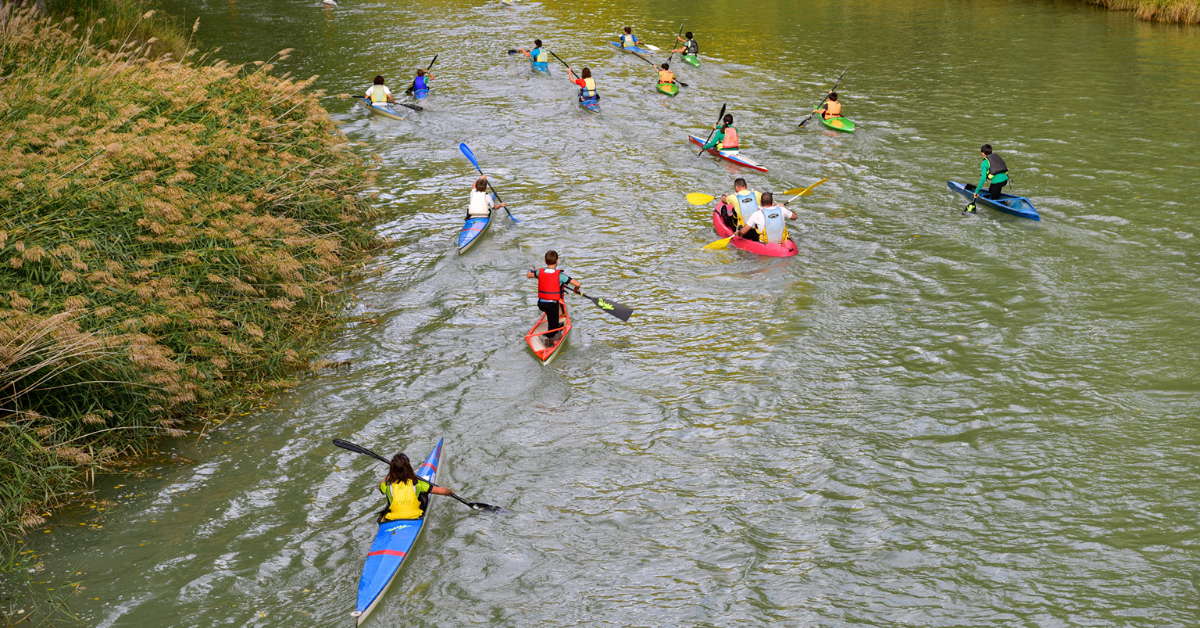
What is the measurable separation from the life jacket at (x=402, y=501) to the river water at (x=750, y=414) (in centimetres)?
40

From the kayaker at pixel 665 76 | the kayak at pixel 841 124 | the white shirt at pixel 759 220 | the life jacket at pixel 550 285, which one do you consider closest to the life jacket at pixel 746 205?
the white shirt at pixel 759 220

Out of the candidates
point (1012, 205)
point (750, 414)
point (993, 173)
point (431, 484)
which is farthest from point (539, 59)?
point (431, 484)

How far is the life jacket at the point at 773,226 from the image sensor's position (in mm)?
14953

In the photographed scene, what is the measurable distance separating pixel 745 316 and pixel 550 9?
3054cm

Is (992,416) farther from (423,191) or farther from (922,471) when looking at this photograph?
(423,191)

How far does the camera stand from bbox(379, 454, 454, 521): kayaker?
8570 mm

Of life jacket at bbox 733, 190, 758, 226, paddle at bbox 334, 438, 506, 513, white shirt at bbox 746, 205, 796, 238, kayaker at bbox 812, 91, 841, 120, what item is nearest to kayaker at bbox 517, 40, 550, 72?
kayaker at bbox 812, 91, 841, 120

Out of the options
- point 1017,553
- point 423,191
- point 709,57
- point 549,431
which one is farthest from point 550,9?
point 1017,553

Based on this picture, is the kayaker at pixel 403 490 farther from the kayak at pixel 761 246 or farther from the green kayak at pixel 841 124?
the green kayak at pixel 841 124

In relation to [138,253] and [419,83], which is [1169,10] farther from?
[138,253]

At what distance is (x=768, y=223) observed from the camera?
1499cm

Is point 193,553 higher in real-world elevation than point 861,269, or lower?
lower

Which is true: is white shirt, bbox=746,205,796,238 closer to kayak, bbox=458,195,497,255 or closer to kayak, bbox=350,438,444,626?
kayak, bbox=458,195,497,255

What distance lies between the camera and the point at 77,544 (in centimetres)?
834
